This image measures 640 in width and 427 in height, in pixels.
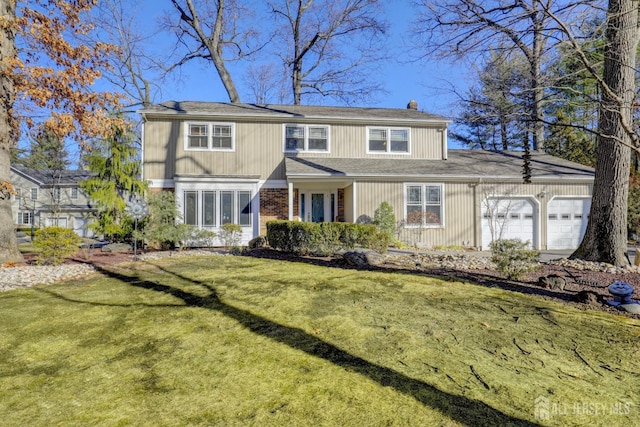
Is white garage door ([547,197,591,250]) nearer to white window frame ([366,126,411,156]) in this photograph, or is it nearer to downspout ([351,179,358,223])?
white window frame ([366,126,411,156])

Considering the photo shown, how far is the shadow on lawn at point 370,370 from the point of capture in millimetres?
2119

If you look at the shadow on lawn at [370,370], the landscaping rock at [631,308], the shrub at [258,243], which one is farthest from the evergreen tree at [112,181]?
the landscaping rock at [631,308]

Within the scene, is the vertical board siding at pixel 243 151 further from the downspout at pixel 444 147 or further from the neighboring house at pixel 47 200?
the neighboring house at pixel 47 200

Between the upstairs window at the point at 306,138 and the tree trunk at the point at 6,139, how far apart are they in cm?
876

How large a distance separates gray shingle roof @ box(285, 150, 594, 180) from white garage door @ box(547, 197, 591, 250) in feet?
3.58

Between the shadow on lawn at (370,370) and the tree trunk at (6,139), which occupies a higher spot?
the tree trunk at (6,139)

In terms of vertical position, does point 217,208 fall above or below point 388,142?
below

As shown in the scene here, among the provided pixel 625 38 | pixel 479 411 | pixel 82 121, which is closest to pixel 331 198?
pixel 82 121

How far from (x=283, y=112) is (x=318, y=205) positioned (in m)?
4.38

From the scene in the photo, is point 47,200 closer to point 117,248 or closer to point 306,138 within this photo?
point 117,248

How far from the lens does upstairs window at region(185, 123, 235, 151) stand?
13.6 m

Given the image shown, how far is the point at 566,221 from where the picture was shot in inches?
533

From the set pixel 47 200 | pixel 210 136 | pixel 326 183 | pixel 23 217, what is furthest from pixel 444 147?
pixel 23 217

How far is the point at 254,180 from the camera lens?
523 inches
